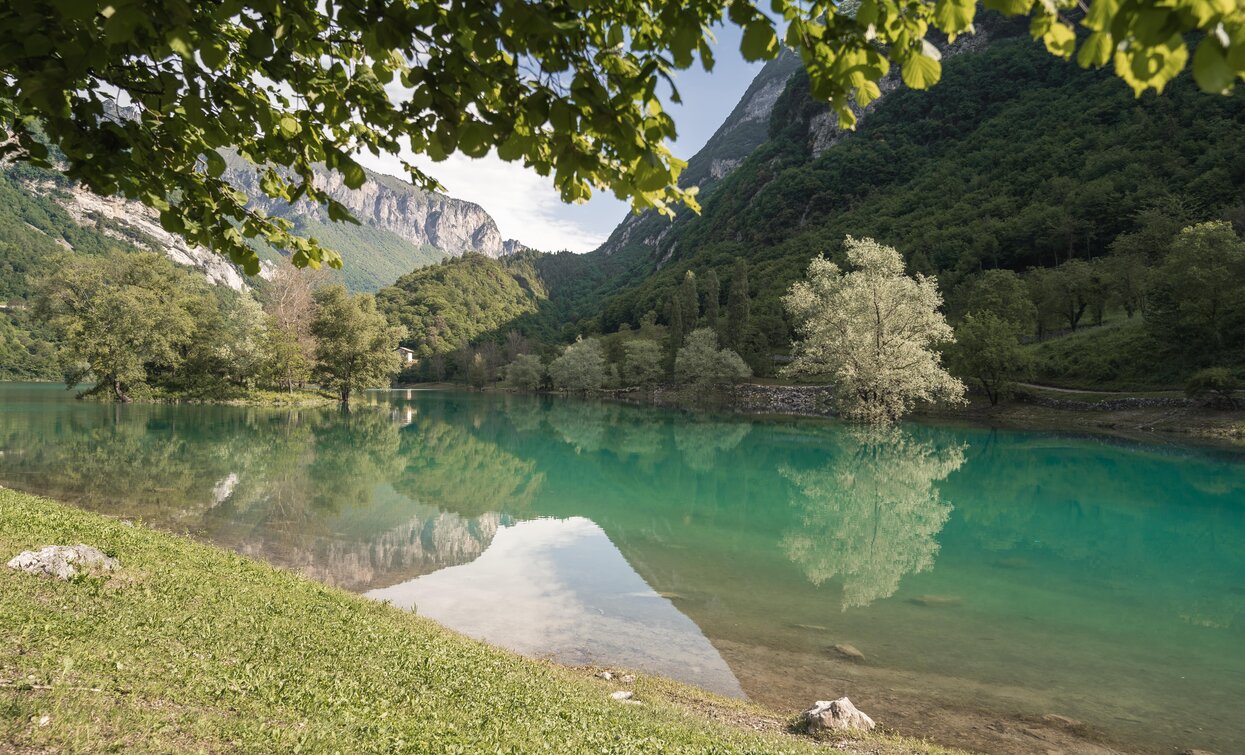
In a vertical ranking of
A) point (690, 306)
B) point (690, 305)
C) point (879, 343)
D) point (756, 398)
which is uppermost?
point (690, 305)

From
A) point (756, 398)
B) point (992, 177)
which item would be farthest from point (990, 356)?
point (992, 177)

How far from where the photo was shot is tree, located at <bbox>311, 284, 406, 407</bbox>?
69125 mm

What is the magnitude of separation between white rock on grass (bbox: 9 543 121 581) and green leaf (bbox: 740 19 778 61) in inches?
416

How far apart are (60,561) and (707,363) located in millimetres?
81251

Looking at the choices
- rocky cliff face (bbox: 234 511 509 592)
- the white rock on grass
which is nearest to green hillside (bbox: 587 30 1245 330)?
rocky cliff face (bbox: 234 511 509 592)

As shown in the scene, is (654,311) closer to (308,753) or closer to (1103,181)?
(1103,181)

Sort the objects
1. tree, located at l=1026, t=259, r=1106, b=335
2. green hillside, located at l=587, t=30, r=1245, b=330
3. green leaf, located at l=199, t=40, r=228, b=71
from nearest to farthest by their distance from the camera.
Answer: green leaf, located at l=199, t=40, r=228, b=71 < tree, located at l=1026, t=259, r=1106, b=335 < green hillside, located at l=587, t=30, r=1245, b=330

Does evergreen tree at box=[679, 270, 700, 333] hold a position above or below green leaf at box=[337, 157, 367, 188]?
above

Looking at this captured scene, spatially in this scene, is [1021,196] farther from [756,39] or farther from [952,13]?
[756,39]

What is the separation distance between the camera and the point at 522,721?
6.03 meters

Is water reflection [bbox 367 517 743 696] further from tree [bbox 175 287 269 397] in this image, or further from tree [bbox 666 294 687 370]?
tree [bbox 666 294 687 370]

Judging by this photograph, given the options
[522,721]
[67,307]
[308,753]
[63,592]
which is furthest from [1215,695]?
[67,307]

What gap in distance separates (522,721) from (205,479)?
78.6ft

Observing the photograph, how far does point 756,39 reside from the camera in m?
3.14
